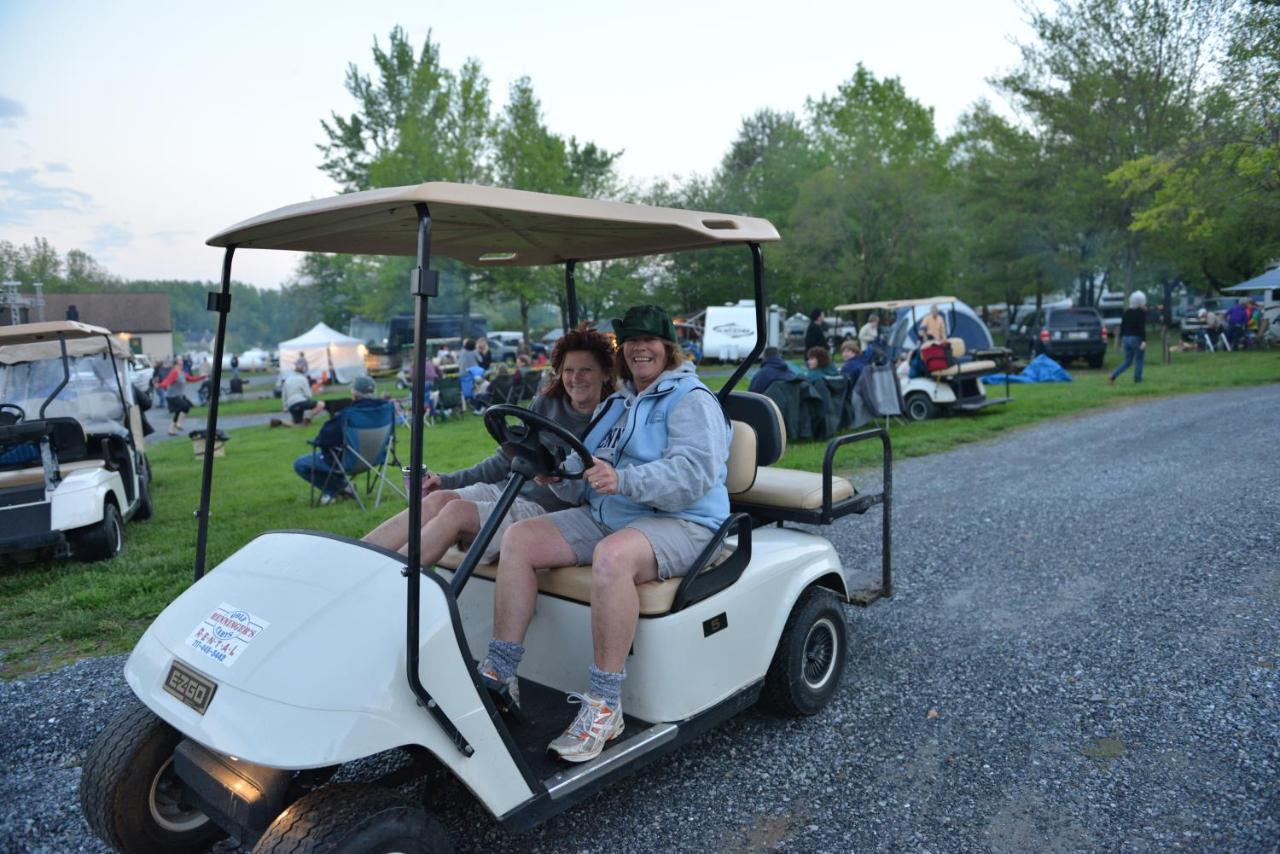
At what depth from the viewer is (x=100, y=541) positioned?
610 centimetres

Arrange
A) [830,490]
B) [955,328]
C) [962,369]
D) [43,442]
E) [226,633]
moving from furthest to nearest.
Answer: [955,328] → [962,369] → [43,442] → [830,490] → [226,633]

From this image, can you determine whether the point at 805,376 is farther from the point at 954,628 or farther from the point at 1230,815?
the point at 1230,815

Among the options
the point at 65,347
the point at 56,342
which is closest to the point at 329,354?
the point at 56,342

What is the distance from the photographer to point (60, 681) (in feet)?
13.1

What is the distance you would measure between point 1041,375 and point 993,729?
15.7m

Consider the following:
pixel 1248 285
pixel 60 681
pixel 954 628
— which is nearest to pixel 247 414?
pixel 60 681

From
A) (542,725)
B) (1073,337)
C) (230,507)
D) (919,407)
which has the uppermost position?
(1073,337)

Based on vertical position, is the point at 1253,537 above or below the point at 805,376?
below

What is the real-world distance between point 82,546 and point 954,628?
5.94 meters

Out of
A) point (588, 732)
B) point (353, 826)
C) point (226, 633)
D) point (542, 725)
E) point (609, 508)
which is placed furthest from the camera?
point (609, 508)

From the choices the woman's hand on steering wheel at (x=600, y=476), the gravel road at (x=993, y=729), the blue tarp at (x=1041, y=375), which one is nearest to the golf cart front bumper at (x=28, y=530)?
the gravel road at (x=993, y=729)

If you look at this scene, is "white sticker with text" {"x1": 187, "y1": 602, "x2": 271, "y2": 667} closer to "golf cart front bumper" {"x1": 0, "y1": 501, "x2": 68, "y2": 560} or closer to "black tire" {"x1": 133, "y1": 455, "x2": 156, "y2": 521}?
"golf cart front bumper" {"x1": 0, "y1": 501, "x2": 68, "y2": 560}

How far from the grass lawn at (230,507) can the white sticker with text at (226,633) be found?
8.25ft

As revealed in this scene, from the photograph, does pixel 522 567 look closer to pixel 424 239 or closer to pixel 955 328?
pixel 424 239
